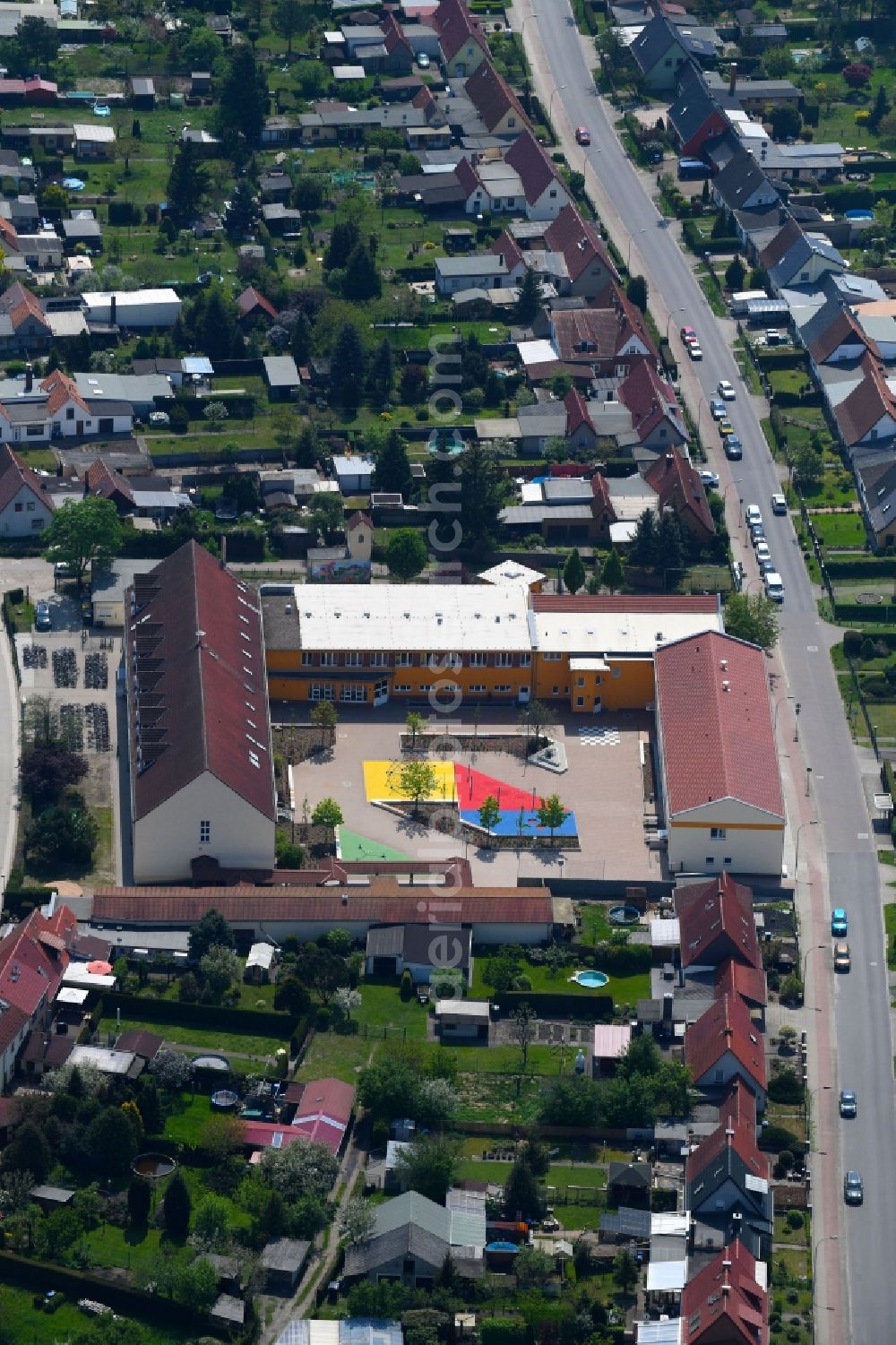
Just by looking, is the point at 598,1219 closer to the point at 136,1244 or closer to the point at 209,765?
the point at 136,1244

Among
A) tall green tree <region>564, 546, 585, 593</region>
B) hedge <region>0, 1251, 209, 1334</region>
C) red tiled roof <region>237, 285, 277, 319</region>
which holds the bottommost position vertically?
hedge <region>0, 1251, 209, 1334</region>

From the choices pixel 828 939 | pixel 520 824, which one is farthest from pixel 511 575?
pixel 828 939

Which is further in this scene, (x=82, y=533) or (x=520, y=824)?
(x=82, y=533)

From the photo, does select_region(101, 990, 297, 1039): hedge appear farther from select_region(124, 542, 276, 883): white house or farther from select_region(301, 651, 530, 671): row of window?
select_region(301, 651, 530, 671): row of window

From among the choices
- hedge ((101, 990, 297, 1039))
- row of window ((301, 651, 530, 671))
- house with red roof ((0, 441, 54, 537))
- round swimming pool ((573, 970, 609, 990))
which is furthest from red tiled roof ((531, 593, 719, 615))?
hedge ((101, 990, 297, 1039))

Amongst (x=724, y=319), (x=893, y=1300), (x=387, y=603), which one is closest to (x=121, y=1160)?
(x=893, y=1300)

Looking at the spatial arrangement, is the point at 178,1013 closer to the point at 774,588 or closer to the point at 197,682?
the point at 197,682
